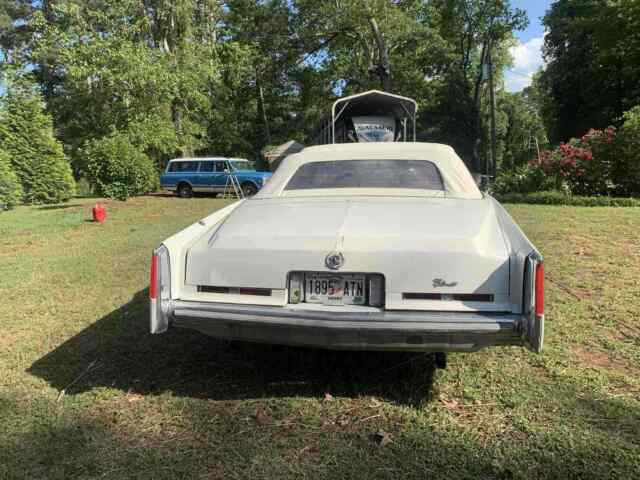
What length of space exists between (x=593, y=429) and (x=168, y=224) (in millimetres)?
10047

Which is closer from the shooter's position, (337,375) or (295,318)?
(295,318)

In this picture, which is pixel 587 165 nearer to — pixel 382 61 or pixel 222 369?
pixel 222 369

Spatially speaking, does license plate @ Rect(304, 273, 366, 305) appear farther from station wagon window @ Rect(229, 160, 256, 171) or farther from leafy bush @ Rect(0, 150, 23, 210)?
station wagon window @ Rect(229, 160, 256, 171)

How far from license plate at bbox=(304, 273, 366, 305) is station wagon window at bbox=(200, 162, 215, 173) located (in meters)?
18.5

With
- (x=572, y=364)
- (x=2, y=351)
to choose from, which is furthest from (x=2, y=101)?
(x=572, y=364)

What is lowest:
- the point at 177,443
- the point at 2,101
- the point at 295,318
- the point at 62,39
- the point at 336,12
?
the point at 177,443

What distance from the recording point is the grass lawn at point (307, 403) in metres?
2.41

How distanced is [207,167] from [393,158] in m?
17.5

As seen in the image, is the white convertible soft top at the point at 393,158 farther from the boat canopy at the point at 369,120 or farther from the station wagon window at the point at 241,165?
the station wagon window at the point at 241,165

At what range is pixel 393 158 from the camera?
408cm

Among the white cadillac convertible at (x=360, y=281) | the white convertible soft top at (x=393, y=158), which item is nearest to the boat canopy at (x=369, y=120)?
the white convertible soft top at (x=393, y=158)

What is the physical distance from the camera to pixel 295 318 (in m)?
2.63

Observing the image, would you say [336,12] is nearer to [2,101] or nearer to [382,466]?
[2,101]

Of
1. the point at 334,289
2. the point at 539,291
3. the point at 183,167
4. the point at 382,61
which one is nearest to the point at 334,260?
the point at 334,289
